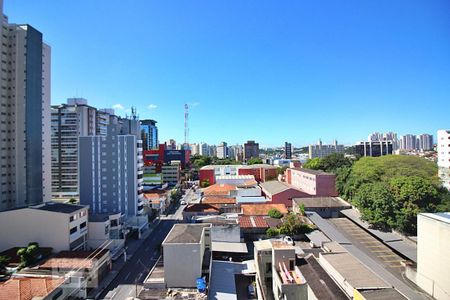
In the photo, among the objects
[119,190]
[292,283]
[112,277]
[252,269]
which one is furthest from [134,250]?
[292,283]

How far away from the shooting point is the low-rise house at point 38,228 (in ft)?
57.5

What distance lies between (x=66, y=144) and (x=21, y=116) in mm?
12751

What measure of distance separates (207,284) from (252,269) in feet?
11.8

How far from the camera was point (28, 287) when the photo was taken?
12.1 m

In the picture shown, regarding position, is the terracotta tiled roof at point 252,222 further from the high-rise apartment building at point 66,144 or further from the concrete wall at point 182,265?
the high-rise apartment building at point 66,144

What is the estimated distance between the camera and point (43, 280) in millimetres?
12766

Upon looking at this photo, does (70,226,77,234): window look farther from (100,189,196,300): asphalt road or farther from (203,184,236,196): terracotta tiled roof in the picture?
(203,184,236,196): terracotta tiled roof

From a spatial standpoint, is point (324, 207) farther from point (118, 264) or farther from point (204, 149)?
point (204, 149)

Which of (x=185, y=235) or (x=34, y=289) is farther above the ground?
(x=185, y=235)

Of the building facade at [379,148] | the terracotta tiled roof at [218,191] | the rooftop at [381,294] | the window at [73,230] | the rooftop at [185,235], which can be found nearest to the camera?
the rooftop at [381,294]

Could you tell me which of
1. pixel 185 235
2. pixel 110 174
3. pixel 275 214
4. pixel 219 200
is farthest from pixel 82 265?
pixel 219 200

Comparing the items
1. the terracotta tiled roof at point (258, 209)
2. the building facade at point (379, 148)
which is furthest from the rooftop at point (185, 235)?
the building facade at point (379, 148)

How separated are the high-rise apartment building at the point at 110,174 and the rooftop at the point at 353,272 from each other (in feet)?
58.5

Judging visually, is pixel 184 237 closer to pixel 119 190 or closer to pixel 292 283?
pixel 292 283
